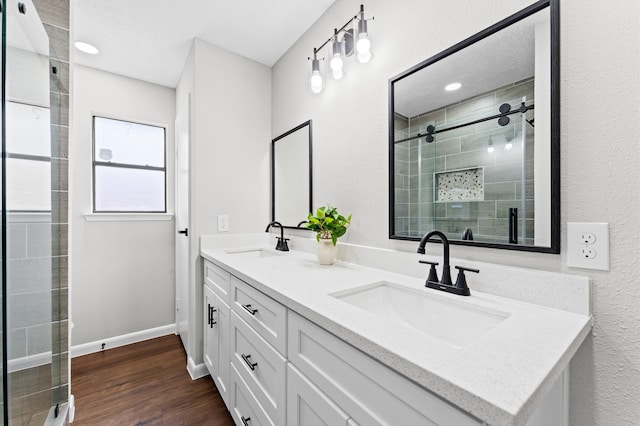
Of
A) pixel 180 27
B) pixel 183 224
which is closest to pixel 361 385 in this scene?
pixel 183 224

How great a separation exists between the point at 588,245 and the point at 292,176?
1665 millimetres

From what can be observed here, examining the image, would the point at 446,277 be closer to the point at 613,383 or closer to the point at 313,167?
the point at 613,383

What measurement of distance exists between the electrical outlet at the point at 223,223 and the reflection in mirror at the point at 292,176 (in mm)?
375

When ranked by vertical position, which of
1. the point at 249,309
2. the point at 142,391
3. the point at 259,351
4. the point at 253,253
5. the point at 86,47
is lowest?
the point at 142,391

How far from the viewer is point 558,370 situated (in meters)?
0.54

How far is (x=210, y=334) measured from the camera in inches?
71.7

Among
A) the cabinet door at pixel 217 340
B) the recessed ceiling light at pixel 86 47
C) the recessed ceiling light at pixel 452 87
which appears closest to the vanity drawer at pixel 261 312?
the cabinet door at pixel 217 340

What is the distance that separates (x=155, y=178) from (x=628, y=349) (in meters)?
3.19

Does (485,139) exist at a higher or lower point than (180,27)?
lower

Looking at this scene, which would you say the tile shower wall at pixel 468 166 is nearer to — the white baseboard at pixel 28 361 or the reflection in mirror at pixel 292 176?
the reflection in mirror at pixel 292 176

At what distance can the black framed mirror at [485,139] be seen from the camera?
33.4 inches

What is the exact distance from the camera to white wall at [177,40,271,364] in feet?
6.48

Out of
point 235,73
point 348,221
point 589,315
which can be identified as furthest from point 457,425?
point 235,73

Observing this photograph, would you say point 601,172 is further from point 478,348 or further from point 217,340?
point 217,340
